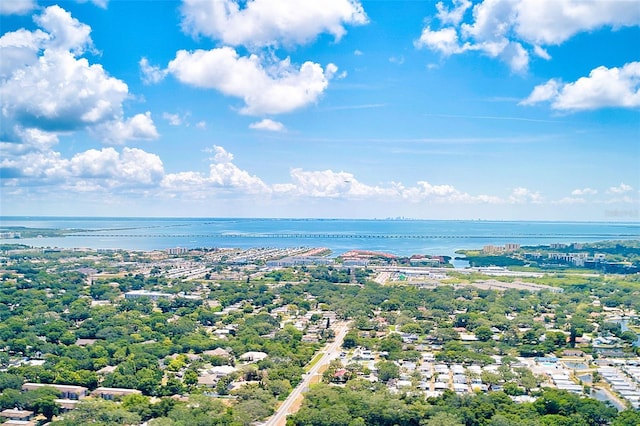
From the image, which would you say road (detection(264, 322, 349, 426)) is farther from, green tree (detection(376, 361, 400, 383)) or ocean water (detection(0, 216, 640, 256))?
ocean water (detection(0, 216, 640, 256))

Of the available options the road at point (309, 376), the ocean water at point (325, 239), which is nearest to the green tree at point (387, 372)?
the road at point (309, 376)

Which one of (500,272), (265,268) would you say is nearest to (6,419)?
(265,268)

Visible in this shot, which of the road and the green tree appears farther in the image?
the green tree

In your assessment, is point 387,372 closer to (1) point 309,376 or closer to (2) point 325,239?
(1) point 309,376

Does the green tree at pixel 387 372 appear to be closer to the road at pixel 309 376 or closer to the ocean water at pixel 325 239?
the road at pixel 309 376

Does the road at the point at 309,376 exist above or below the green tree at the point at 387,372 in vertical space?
below

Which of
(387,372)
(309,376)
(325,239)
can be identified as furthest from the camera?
(325,239)

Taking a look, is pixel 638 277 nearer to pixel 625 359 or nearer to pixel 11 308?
pixel 625 359

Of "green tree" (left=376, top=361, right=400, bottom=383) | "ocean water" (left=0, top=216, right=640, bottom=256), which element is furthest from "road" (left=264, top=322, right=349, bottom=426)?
"ocean water" (left=0, top=216, right=640, bottom=256)

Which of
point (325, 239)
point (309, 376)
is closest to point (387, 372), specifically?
point (309, 376)
